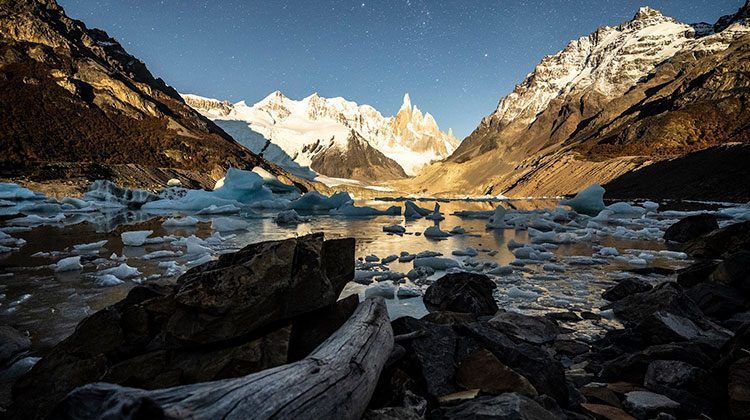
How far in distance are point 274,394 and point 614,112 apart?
12078 centimetres

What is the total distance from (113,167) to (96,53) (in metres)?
54.5

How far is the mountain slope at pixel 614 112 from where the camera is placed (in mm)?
64812

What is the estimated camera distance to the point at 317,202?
37.3m

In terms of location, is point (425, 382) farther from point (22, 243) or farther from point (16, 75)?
point (16, 75)

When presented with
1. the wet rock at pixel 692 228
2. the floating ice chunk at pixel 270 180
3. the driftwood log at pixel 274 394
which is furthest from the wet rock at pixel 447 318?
the floating ice chunk at pixel 270 180

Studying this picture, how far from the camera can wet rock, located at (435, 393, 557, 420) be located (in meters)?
2.19

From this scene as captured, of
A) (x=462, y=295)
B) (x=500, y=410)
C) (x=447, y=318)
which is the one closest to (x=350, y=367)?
(x=500, y=410)

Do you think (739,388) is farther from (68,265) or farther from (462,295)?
(68,265)

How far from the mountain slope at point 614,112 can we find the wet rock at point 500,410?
231 ft

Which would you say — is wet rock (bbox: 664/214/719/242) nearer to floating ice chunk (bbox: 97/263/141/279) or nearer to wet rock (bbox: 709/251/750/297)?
wet rock (bbox: 709/251/750/297)

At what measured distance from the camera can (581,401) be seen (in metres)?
3.05

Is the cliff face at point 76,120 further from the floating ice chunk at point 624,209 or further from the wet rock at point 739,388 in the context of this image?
the wet rock at point 739,388

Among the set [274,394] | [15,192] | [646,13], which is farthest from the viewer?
[646,13]

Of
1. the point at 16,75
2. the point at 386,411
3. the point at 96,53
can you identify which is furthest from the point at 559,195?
the point at 96,53
